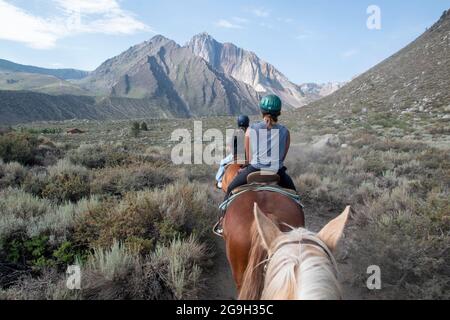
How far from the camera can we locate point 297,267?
1917mm

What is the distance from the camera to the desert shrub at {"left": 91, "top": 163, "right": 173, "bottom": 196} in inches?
334

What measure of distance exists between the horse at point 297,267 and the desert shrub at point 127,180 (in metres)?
6.53

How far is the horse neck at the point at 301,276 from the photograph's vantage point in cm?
171

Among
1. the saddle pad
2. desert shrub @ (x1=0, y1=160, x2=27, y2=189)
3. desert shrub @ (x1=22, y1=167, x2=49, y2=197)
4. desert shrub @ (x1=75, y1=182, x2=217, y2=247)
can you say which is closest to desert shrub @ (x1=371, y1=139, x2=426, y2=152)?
desert shrub @ (x1=75, y1=182, x2=217, y2=247)

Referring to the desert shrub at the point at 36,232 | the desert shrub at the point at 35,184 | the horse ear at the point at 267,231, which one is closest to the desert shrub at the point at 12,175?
the desert shrub at the point at 35,184

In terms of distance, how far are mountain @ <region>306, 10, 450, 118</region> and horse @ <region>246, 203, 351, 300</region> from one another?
25.7m

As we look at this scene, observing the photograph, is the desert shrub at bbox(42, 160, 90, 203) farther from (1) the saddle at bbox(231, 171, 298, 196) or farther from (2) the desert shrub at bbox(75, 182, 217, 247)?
(1) the saddle at bbox(231, 171, 298, 196)

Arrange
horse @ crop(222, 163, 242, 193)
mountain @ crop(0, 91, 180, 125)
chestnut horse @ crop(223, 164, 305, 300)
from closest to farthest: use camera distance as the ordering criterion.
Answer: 1. chestnut horse @ crop(223, 164, 305, 300)
2. horse @ crop(222, 163, 242, 193)
3. mountain @ crop(0, 91, 180, 125)

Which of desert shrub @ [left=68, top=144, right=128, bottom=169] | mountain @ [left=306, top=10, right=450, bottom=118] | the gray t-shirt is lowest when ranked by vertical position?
desert shrub @ [left=68, top=144, right=128, bottom=169]

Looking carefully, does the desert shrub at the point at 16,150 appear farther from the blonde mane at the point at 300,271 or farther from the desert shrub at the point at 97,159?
the blonde mane at the point at 300,271

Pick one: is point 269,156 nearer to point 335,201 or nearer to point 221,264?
point 221,264

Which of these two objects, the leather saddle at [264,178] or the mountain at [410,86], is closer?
the leather saddle at [264,178]
